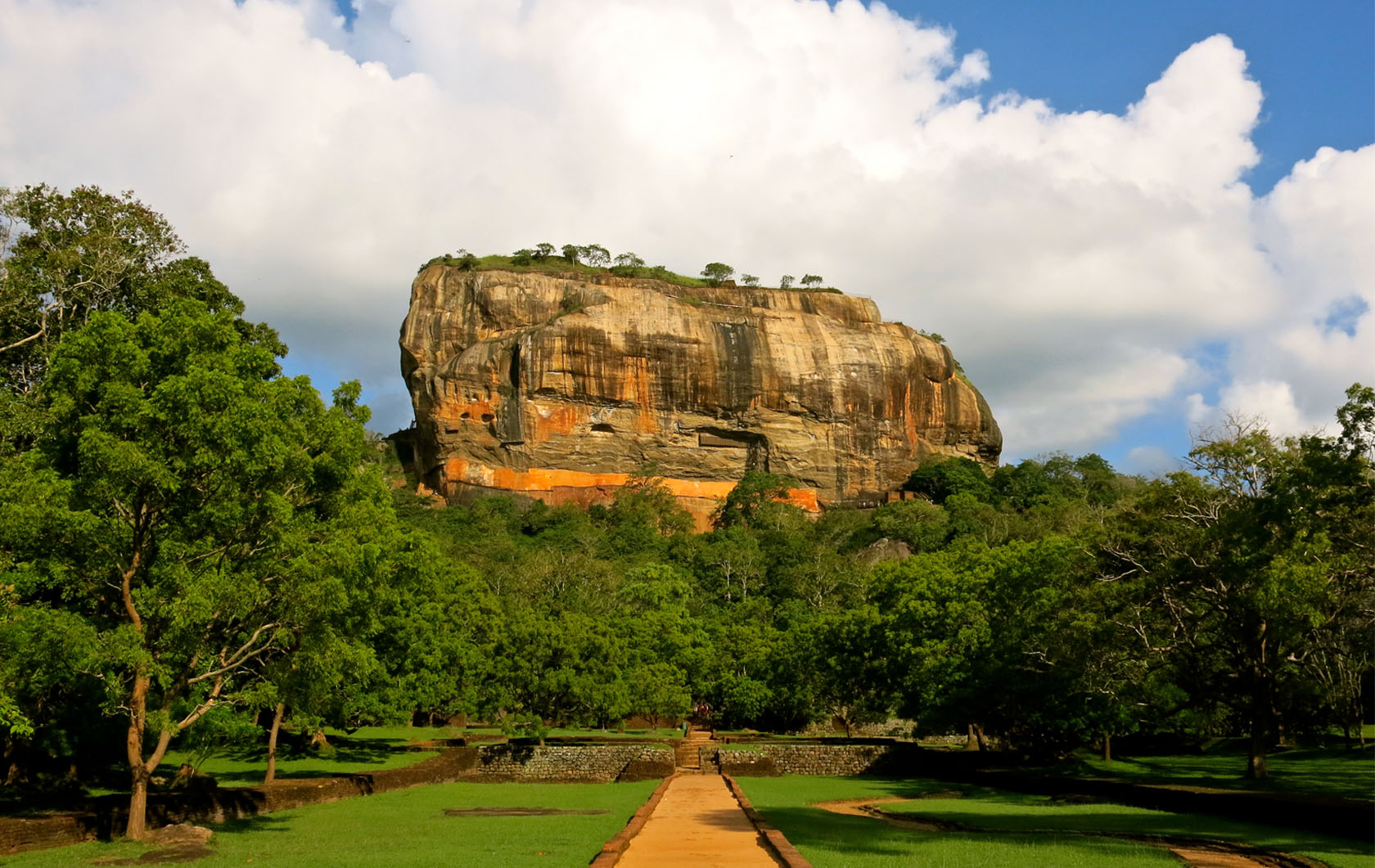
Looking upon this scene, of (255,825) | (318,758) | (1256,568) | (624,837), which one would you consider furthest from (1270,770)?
(318,758)

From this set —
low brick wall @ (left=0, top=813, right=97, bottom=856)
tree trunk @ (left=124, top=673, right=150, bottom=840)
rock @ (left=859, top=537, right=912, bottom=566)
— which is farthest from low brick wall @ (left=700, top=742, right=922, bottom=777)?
rock @ (left=859, top=537, right=912, bottom=566)

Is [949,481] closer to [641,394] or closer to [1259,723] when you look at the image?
[641,394]

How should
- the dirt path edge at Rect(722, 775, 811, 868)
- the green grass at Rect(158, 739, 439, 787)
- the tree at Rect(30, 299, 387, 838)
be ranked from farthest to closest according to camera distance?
1. the green grass at Rect(158, 739, 439, 787)
2. the tree at Rect(30, 299, 387, 838)
3. the dirt path edge at Rect(722, 775, 811, 868)

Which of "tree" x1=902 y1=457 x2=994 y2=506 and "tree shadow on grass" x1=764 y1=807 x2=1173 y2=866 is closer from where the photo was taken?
"tree shadow on grass" x1=764 y1=807 x2=1173 y2=866

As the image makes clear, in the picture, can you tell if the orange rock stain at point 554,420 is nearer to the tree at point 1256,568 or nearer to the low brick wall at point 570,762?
the low brick wall at point 570,762

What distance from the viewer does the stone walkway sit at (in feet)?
39.1

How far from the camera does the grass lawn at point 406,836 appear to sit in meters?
12.4

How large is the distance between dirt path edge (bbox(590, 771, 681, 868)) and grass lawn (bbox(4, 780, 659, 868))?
0.66 ft

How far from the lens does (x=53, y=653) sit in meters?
13.4

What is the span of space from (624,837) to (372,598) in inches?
249

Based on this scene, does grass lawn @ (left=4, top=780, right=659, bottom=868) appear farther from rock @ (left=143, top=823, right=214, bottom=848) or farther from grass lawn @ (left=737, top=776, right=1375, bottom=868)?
grass lawn @ (left=737, top=776, right=1375, bottom=868)

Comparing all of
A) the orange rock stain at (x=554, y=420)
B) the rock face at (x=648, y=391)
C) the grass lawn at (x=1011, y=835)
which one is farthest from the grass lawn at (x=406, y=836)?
the rock face at (x=648, y=391)

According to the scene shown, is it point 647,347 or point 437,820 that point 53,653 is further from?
point 647,347

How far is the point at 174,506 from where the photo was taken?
1523cm
